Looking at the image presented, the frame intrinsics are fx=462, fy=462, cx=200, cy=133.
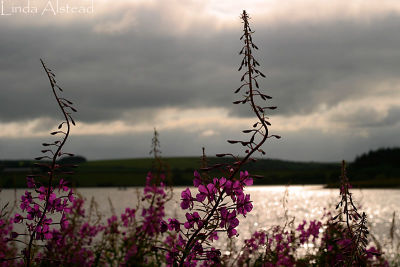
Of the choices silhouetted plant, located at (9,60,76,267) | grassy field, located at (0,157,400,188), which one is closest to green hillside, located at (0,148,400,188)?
grassy field, located at (0,157,400,188)

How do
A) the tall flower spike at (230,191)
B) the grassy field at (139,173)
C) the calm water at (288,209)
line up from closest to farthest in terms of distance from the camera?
the tall flower spike at (230,191)
the calm water at (288,209)
the grassy field at (139,173)

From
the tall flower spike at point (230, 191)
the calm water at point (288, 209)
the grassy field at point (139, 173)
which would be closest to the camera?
the tall flower spike at point (230, 191)

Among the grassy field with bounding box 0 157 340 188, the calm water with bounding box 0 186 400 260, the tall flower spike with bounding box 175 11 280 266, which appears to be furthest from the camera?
the grassy field with bounding box 0 157 340 188

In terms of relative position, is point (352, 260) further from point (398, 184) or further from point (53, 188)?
point (398, 184)

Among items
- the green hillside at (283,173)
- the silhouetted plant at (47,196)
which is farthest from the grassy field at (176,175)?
the silhouetted plant at (47,196)

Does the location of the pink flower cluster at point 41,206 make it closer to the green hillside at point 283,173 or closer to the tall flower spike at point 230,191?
the tall flower spike at point 230,191

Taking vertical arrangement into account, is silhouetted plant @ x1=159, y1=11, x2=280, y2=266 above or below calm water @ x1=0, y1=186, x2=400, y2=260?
above

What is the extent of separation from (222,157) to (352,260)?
111cm

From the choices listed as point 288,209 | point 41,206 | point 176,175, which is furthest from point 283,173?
point 41,206

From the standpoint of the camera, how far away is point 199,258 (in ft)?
9.90

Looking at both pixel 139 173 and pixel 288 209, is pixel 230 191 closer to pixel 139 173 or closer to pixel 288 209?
pixel 288 209

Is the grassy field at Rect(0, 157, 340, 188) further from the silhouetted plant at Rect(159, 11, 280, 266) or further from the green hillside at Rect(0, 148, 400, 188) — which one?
the silhouetted plant at Rect(159, 11, 280, 266)

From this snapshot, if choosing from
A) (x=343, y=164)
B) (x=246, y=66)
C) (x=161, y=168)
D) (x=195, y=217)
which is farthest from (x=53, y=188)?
(x=161, y=168)

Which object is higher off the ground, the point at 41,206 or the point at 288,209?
the point at 41,206
